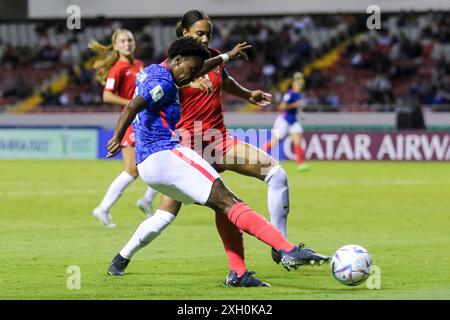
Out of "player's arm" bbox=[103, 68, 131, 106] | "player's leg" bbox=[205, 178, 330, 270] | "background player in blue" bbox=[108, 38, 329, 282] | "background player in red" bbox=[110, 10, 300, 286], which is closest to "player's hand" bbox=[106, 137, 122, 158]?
"background player in blue" bbox=[108, 38, 329, 282]

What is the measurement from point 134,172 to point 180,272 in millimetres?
4247

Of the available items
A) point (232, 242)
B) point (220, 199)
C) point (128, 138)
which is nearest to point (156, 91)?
point (220, 199)

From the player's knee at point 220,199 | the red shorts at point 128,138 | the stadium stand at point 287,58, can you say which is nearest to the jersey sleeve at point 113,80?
the red shorts at point 128,138

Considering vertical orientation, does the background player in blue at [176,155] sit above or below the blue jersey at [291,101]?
above

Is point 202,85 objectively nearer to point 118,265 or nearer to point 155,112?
point 155,112

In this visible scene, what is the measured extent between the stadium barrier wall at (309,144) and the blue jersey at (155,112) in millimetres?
20625

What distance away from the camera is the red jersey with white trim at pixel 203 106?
32.2 feet

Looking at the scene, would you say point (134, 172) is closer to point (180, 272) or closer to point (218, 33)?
point (180, 272)

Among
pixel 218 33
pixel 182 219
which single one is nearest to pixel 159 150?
pixel 182 219

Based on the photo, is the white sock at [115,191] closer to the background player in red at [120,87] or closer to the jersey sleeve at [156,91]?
the background player in red at [120,87]

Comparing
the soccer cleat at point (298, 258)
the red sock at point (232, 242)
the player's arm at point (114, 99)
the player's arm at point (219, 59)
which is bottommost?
the red sock at point (232, 242)

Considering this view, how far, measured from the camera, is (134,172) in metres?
13.8

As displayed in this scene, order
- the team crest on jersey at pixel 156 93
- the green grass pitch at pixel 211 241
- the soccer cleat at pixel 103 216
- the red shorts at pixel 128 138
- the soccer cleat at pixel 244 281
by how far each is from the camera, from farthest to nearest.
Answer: the soccer cleat at pixel 103 216
the red shorts at pixel 128 138
the soccer cleat at pixel 244 281
the green grass pitch at pixel 211 241
the team crest on jersey at pixel 156 93

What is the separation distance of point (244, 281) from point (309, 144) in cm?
2336
